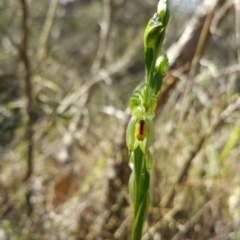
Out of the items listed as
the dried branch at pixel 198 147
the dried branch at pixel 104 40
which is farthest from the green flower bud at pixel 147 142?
the dried branch at pixel 104 40

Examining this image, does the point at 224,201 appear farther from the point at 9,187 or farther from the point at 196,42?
the point at 9,187

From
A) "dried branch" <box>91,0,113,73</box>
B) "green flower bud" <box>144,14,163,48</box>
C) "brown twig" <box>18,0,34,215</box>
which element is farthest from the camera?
"dried branch" <box>91,0,113,73</box>

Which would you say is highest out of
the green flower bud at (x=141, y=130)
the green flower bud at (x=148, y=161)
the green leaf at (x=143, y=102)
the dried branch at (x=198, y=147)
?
the dried branch at (x=198, y=147)

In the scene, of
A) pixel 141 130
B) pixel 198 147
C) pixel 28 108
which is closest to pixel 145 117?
pixel 141 130

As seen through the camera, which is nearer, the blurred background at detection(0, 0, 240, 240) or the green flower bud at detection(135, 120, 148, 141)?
the green flower bud at detection(135, 120, 148, 141)

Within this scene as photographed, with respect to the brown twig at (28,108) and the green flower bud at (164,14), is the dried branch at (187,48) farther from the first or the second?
the green flower bud at (164,14)

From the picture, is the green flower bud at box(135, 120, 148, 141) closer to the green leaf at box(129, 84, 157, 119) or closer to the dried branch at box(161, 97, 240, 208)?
the green leaf at box(129, 84, 157, 119)

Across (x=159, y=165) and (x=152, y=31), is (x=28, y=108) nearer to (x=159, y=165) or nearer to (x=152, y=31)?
(x=159, y=165)

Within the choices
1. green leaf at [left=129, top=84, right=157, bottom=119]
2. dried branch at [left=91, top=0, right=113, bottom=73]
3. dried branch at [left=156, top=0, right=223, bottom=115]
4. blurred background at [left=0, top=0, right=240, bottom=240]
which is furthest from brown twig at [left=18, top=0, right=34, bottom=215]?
green leaf at [left=129, top=84, right=157, bottom=119]

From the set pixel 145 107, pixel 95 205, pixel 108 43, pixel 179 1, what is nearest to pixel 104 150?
pixel 95 205
